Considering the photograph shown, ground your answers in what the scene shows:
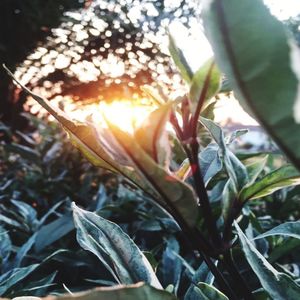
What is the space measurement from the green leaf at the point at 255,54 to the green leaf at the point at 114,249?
0.74 ft

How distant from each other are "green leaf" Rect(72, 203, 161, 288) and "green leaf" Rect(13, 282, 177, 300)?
120 mm

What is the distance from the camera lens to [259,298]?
0.64 metres

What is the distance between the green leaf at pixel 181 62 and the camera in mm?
475

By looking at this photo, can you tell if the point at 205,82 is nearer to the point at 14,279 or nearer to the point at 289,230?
the point at 289,230

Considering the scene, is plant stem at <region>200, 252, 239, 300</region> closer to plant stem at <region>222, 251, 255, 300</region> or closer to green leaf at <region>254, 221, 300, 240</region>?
plant stem at <region>222, 251, 255, 300</region>

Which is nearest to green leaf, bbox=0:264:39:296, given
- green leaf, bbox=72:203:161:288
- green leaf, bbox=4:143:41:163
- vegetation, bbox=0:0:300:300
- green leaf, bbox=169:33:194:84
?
vegetation, bbox=0:0:300:300

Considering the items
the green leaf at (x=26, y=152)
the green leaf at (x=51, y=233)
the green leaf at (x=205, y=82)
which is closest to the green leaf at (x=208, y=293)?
the green leaf at (x=205, y=82)

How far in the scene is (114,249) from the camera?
54cm

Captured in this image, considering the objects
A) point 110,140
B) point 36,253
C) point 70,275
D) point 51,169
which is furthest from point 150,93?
point 51,169

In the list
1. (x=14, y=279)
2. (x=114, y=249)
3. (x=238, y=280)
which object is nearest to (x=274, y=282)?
(x=238, y=280)

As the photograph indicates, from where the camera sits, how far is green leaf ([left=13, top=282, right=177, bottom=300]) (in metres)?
0.31

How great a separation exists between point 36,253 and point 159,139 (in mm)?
929

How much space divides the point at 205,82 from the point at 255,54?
117mm

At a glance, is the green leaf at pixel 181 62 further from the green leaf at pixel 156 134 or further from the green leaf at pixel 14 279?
the green leaf at pixel 14 279
